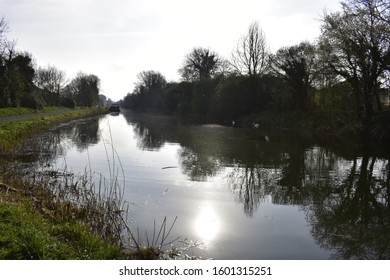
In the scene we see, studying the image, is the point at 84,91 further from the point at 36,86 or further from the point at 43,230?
the point at 43,230

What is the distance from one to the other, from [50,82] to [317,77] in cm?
4813

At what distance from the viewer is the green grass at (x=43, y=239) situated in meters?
4.21

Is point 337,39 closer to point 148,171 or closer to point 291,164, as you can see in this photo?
point 291,164

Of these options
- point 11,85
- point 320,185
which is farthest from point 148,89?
point 320,185

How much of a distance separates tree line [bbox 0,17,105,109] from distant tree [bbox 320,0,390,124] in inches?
1036

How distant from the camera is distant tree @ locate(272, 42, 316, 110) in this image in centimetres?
3022

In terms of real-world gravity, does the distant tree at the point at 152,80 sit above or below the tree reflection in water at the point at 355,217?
above

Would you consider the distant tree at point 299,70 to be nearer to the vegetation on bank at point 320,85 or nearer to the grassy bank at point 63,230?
the vegetation on bank at point 320,85

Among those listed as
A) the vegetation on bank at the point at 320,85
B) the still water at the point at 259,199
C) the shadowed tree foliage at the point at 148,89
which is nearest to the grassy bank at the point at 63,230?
the still water at the point at 259,199

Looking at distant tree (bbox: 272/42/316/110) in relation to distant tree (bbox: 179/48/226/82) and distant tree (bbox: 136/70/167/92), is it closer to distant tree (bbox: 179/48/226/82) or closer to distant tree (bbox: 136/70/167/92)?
distant tree (bbox: 179/48/226/82)

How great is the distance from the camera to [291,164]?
1338cm

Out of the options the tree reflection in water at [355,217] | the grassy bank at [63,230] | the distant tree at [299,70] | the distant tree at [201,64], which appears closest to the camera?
the grassy bank at [63,230]

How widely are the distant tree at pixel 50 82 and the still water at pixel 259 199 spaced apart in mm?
45140
